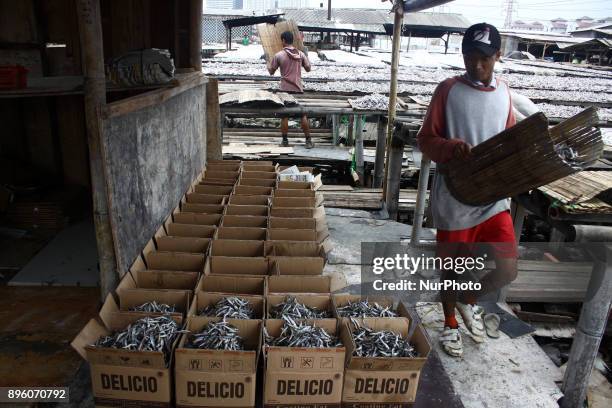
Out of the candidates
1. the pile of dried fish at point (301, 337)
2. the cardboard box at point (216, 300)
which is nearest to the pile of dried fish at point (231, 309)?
the cardboard box at point (216, 300)

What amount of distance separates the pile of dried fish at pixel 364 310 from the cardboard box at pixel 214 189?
267 cm

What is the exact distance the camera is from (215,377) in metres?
2.59

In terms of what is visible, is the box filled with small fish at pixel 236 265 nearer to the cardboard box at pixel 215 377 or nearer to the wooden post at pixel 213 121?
the cardboard box at pixel 215 377

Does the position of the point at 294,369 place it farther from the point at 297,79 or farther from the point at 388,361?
the point at 297,79

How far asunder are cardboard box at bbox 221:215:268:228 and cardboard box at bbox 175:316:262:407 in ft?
6.58

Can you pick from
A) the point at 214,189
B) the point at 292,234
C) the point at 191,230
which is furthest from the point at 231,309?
the point at 214,189

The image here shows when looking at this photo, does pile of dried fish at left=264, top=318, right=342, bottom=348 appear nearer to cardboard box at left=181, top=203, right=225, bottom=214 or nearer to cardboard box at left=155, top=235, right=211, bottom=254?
cardboard box at left=155, top=235, right=211, bottom=254

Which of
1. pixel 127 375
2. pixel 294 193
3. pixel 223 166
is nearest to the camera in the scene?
pixel 127 375

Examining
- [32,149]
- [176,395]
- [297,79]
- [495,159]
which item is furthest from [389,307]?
[297,79]

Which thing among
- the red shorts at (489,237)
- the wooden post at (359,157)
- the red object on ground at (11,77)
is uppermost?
the red object on ground at (11,77)

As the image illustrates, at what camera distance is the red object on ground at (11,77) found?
12.6 ft

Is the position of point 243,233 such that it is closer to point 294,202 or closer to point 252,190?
point 294,202

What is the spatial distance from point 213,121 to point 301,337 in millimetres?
5275

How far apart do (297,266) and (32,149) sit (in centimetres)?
463
